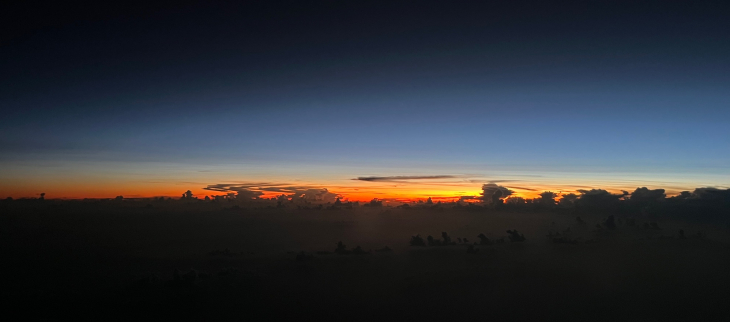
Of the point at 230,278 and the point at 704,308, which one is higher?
the point at 230,278

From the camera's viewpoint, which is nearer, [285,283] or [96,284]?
[96,284]

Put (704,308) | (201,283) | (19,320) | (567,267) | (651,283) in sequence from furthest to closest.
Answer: (567,267) < (651,283) < (201,283) < (704,308) < (19,320)

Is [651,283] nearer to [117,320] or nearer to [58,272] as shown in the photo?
[117,320]

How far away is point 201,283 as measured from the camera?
58.1 metres

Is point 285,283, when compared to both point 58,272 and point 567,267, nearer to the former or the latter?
point 58,272

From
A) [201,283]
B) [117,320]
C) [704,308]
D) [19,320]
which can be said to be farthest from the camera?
[201,283]

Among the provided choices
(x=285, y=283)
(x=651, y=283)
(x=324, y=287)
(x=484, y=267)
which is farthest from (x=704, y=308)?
(x=285, y=283)

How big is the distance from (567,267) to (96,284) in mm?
83909

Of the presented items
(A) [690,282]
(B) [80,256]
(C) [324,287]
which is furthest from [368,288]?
(A) [690,282]

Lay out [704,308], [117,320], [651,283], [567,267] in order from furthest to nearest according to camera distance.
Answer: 1. [567,267]
2. [651,283]
3. [704,308]
4. [117,320]

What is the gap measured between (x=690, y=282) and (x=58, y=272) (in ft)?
345

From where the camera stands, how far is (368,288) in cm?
5912

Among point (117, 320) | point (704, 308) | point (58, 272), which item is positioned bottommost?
point (704, 308)

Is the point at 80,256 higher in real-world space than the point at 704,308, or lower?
higher
